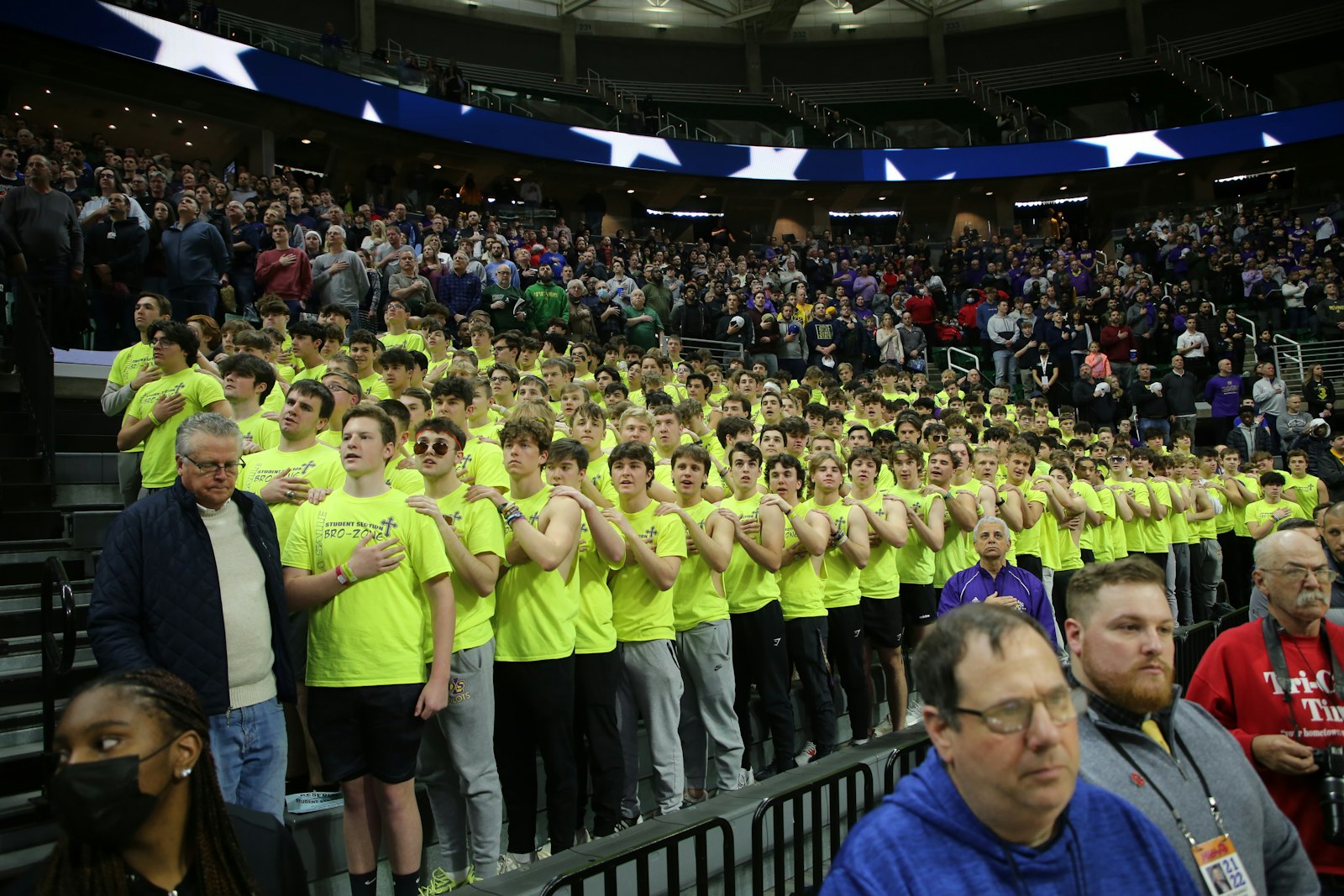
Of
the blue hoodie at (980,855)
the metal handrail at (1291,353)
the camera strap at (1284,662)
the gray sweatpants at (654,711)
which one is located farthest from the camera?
the metal handrail at (1291,353)

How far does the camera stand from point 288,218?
42.8 feet

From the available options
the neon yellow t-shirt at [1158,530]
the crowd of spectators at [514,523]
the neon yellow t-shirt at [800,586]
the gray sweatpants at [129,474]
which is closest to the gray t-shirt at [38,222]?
the crowd of spectators at [514,523]

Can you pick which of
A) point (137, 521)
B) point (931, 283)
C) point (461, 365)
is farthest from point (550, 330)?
point (931, 283)

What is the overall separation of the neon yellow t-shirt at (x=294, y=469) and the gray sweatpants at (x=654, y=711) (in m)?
1.73

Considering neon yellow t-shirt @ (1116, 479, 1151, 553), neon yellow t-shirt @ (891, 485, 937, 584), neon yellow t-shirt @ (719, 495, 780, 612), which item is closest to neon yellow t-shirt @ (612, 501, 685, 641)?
neon yellow t-shirt @ (719, 495, 780, 612)

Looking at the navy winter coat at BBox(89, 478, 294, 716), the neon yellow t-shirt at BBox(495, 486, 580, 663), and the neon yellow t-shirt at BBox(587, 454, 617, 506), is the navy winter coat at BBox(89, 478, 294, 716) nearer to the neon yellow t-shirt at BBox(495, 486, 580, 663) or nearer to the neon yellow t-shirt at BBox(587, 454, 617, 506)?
the neon yellow t-shirt at BBox(495, 486, 580, 663)

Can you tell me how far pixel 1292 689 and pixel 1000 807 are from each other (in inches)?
88.8

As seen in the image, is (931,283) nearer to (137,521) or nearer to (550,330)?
(550,330)

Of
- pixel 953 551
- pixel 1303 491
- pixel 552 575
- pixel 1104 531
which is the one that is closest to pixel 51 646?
pixel 552 575

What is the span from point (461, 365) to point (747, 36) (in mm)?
29697

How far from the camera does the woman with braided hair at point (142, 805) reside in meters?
2.01

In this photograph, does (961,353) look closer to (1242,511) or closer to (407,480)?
(1242,511)

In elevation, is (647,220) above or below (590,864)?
above

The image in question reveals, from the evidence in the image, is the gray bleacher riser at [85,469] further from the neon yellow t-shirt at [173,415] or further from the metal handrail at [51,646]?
the metal handrail at [51,646]
